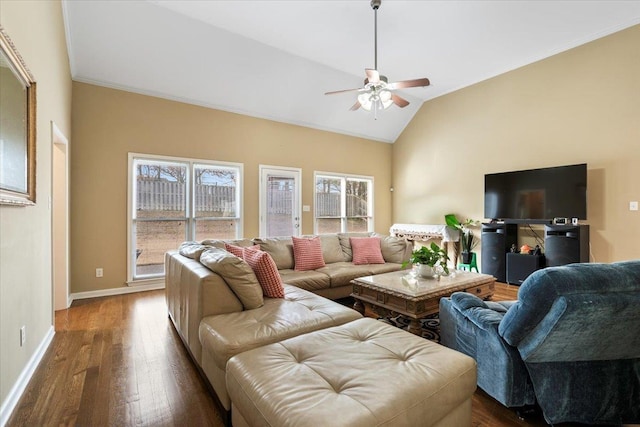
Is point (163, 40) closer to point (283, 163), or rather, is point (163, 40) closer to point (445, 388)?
point (283, 163)

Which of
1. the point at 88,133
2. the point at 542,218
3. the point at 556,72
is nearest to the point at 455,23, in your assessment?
the point at 556,72

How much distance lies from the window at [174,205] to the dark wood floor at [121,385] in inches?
61.9

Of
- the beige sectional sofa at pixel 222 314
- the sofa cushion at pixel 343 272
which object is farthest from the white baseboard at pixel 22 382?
the sofa cushion at pixel 343 272

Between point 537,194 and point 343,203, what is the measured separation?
3593 millimetres

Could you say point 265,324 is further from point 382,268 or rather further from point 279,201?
point 279,201

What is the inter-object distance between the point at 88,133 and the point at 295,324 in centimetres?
418

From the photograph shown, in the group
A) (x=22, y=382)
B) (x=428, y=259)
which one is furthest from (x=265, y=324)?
(x=428, y=259)

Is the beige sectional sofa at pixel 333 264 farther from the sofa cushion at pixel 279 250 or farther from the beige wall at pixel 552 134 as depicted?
the beige wall at pixel 552 134

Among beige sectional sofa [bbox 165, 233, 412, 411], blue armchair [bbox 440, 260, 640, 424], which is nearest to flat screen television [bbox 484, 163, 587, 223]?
blue armchair [bbox 440, 260, 640, 424]

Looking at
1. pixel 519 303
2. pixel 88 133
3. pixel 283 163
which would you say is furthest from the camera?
pixel 283 163

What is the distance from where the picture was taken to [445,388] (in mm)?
1269

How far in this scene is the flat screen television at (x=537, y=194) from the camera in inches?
170

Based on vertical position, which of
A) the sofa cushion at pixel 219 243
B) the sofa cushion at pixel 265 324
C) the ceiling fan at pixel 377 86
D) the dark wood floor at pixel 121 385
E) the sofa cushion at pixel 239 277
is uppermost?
the ceiling fan at pixel 377 86

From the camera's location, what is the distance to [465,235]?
576 centimetres
